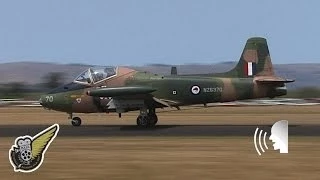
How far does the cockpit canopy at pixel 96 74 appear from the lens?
2867cm

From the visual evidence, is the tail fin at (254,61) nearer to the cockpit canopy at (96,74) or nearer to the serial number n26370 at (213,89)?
the serial number n26370 at (213,89)

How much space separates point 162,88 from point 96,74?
297 centimetres

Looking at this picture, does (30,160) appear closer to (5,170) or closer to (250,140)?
(5,170)

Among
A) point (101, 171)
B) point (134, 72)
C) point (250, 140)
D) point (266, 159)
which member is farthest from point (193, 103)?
point (101, 171)

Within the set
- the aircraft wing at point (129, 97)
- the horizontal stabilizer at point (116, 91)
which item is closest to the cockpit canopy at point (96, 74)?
the aircraft wing at point (129, 97)

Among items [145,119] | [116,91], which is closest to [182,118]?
[145,119]

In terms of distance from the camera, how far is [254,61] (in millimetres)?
29281

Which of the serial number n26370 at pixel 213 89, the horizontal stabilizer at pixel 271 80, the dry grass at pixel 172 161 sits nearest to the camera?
the dry grass at pixel 172 161

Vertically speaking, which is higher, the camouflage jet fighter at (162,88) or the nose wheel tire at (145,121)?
the camouflage jet fighter at (162,88)

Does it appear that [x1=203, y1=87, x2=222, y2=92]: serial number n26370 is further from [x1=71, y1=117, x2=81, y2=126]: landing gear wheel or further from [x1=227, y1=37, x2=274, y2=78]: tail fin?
[x1=71, y1=117, x2=81, y2=126]: landing gear wheel

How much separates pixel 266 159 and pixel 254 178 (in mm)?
2848

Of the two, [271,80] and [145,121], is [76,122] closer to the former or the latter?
[145,121]

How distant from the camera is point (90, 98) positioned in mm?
28828

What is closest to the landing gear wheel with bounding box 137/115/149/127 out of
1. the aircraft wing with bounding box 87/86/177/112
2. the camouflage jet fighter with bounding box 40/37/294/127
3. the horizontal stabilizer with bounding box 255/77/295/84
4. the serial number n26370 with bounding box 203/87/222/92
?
the camouflage jet fighter with bounding box 40/37/294/127
